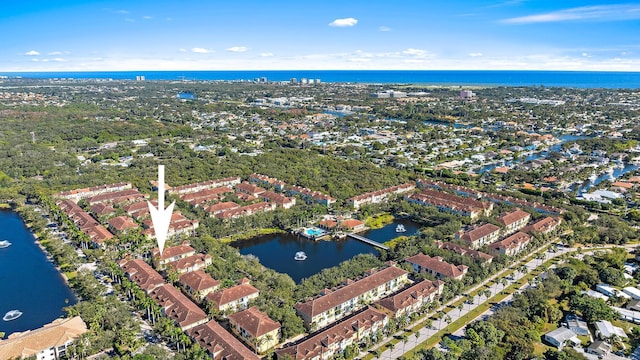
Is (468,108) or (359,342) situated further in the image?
(468,108)

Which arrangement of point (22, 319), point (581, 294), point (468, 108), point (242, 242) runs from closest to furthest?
point (22, 319), point (581, 294), point (242, 242), point (468, 108)

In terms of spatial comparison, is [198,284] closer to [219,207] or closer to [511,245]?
[219,207]

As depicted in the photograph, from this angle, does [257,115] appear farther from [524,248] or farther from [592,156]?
[524,248]

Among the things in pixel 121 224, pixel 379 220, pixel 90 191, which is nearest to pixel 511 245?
pixel 379 220

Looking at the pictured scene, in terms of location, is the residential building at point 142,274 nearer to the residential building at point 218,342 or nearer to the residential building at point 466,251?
the residential building at point 218,342

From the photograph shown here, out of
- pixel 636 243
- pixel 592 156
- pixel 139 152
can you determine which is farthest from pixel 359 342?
pixel 592 156

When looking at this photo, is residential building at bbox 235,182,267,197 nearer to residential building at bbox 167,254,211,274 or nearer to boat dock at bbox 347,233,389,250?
boat dock at bbox 347,233,389,250

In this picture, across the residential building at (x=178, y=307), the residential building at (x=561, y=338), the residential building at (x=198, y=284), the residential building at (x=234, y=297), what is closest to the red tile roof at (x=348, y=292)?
the residential building at (x=234, y=297)
